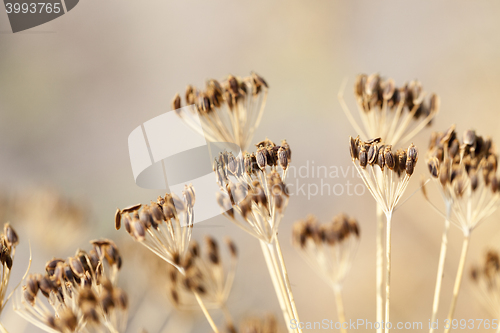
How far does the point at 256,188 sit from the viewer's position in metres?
0.73

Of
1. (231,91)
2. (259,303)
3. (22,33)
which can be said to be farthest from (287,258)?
(22,33)

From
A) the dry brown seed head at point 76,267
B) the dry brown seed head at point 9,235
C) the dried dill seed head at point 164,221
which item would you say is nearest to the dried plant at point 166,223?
the dried dill seed head at point 164,221

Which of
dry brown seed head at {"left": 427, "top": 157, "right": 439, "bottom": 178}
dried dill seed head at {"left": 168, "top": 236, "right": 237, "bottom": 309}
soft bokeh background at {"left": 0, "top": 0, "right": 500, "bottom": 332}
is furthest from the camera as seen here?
soft bokeh background at {"left": 0, "top": 0, "right": 500, "bottom": 332}

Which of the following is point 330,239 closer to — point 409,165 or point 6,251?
point 409,165

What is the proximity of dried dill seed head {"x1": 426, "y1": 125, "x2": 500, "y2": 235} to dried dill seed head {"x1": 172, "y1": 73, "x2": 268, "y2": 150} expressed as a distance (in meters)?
0.49

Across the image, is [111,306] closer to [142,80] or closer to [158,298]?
[158,298]

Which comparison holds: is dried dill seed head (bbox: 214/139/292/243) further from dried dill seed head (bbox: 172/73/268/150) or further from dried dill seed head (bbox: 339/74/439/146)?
dried dill seed head (bbox: 339/74/439/146)

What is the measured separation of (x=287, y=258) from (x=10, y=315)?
146 cm

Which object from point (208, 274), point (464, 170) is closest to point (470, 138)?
point (464, 170)

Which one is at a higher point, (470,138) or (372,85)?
(372,85)

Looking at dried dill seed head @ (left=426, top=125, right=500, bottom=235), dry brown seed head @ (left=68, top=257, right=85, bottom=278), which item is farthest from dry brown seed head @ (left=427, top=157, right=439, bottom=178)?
dry brown seed head @ (left=68, top=257, right=85, bottom=278)

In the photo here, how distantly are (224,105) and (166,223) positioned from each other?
1.39 feet

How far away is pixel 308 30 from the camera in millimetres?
2184

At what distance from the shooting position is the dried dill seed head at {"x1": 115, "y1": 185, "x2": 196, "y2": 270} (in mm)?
724
